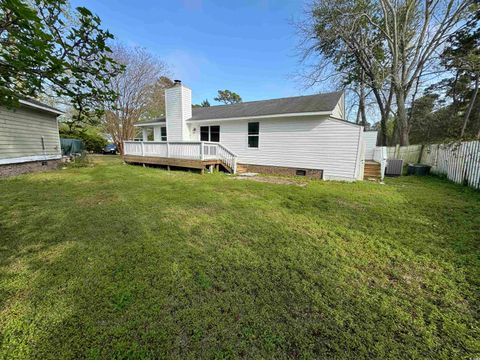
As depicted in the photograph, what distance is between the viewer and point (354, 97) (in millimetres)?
18016

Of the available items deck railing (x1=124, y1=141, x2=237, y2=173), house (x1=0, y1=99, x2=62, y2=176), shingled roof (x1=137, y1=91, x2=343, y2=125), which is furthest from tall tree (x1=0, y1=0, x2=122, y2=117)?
house (x1=0, y1=99, x2=62, y2=176)

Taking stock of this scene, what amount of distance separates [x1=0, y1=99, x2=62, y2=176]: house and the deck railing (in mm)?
3618

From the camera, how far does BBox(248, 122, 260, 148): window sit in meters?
10.3

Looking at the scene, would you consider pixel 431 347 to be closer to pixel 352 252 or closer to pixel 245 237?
pixel 352 252

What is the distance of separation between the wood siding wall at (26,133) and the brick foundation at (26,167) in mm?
342

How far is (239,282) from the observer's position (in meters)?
2.24

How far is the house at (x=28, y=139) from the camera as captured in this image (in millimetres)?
7934

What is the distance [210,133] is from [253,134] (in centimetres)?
290

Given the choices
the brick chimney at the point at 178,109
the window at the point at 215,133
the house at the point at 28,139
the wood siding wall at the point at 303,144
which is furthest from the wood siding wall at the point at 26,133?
the wood siding wall at the point at 303,144

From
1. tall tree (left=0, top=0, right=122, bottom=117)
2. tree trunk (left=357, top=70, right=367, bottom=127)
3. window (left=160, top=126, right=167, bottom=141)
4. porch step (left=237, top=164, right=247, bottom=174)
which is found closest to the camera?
tall tree (left=0, top=0, right=122, bottom=117)

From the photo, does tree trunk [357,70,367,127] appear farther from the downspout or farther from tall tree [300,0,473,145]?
the downspout

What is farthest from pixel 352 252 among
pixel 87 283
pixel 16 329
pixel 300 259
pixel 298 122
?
pixel 298 122

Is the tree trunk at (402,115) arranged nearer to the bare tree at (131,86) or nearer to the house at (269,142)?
the house at (269,142)

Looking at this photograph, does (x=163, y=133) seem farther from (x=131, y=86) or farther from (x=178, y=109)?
(x=131, y=86)
